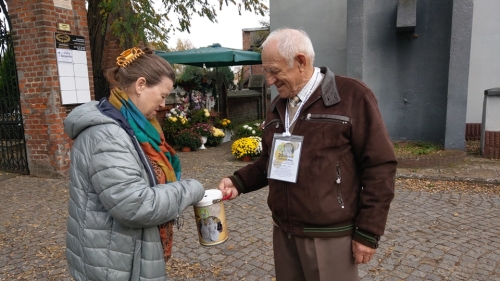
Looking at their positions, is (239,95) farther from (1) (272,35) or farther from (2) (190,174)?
(1) (272,35)

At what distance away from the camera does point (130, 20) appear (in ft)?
21.9

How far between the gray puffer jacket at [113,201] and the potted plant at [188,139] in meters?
7.46

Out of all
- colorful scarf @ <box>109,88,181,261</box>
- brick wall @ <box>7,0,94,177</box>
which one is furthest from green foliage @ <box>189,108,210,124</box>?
colorful scarf @ <box>109,88,181,261</box>

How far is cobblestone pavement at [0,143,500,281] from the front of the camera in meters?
3.19

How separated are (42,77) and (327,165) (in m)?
5.66

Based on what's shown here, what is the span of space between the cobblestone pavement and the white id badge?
1554mm

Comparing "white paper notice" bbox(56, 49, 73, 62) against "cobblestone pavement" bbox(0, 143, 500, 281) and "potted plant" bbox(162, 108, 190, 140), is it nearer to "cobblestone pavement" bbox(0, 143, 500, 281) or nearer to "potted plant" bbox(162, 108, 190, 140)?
"cobblestone pavement" bbox(0, 143, 500, 281)

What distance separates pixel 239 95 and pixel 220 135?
189 inches

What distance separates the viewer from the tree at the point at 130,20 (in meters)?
6.74

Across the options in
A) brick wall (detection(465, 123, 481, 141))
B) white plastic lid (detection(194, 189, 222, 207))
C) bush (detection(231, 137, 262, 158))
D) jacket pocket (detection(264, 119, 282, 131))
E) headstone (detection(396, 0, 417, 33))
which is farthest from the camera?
brick wall (detection(465, 123, 481, 141))

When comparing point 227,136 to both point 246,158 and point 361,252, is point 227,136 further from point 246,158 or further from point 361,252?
point 361,252

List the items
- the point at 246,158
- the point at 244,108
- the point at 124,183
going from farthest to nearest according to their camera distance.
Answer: the point at 244,108, the point at 246,158, the point at 124,183

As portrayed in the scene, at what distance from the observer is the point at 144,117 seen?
1675mm

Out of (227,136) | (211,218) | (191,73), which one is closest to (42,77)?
(211,218)
